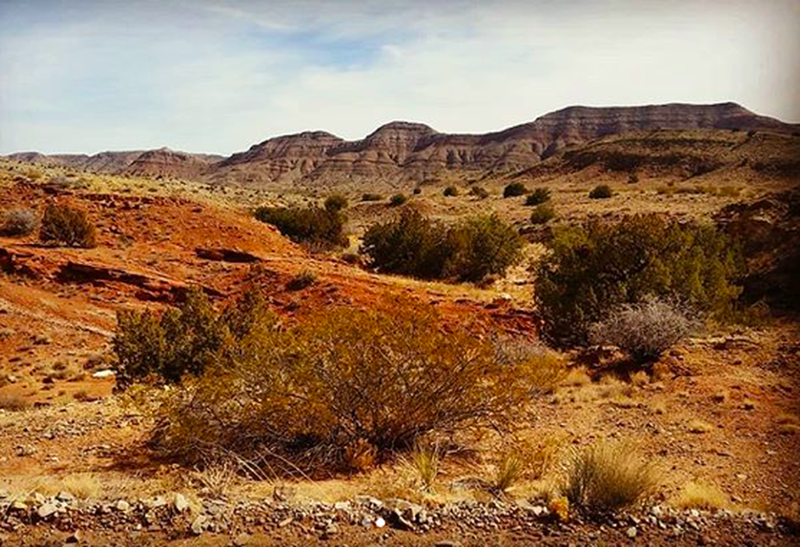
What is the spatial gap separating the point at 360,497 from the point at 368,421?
5.74 feet

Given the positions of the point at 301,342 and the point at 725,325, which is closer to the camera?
the point at 301,342

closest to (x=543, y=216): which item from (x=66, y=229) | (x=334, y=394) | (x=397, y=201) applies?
(x=397, y=201)

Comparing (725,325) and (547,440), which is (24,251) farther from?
(725,325)

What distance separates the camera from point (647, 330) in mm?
10844

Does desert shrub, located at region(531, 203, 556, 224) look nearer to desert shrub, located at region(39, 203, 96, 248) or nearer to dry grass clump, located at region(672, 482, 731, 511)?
desert shrub, located at region(39, 203, 96, 248)

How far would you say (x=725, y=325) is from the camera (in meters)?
14.0

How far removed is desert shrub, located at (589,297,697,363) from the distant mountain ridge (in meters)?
101

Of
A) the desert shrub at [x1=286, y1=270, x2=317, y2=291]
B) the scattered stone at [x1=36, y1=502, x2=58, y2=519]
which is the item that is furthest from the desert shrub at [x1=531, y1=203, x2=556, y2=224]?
the scattered stone at [x1=36, y1=502, x2=58, y2=519]

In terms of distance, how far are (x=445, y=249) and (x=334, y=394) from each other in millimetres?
17297

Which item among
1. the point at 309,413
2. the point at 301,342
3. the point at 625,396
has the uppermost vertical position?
the point at 301,342

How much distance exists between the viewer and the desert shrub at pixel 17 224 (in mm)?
22109

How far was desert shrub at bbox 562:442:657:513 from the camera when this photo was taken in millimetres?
5555

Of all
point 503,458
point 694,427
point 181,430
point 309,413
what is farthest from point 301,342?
point 694,427

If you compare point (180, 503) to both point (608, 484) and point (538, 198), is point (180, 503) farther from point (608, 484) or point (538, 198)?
point (538, 198)
